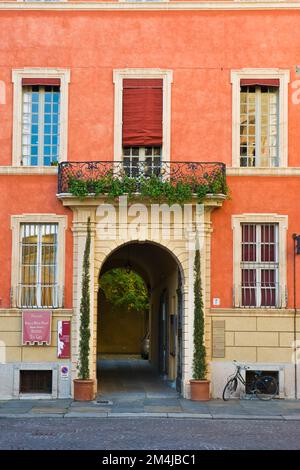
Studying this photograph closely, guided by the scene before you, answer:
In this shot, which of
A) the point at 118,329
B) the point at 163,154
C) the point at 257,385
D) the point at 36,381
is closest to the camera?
the point at 257,385

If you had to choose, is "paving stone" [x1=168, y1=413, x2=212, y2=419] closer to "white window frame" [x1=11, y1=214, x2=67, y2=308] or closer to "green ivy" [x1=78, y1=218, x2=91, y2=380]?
"green ivy" [x1=78, y1=218, x2=91, y2=380]

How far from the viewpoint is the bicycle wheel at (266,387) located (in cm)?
2080

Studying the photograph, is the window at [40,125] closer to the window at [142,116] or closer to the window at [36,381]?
the window at [142,116]

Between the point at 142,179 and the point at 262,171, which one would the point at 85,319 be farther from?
the point at 262,171

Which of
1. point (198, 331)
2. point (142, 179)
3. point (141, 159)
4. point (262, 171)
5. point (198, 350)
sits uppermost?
point (141, 159)

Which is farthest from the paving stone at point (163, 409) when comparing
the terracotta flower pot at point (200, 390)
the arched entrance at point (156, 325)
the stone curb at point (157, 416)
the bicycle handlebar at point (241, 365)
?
the bicycle handlebar at point (241, 365)

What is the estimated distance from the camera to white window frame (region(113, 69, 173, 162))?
21.5m

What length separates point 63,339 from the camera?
20.9m

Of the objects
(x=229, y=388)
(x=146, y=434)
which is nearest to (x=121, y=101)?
(x=229, y=388)

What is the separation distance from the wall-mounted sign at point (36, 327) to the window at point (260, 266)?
5148 millimetres

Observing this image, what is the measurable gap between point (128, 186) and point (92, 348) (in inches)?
168

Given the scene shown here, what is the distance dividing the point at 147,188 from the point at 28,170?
10.7 ft
